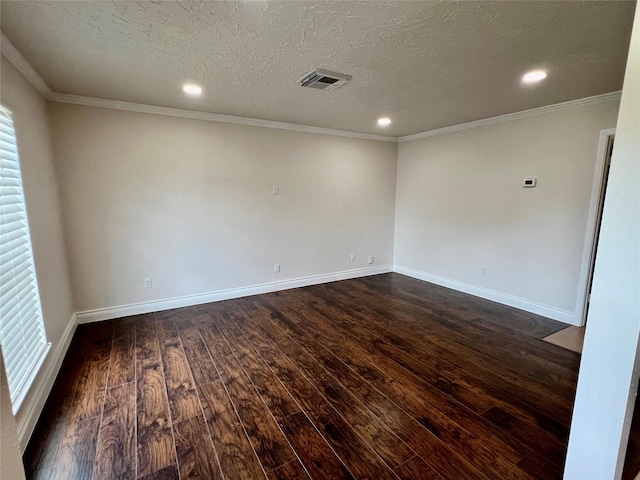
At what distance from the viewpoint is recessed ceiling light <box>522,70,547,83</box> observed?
7.83 ft

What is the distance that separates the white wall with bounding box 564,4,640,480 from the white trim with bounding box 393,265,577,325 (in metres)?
2.67

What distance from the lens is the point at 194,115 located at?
361cm

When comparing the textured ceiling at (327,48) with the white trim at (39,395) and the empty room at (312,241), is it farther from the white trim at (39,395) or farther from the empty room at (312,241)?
the white trim at (39,395)

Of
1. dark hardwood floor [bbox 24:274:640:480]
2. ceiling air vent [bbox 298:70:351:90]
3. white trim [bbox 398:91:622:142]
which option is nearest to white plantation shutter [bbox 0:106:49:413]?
dark hardwood floor [bbox 24:274:640:480]

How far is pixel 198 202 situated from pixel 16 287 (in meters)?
2.06

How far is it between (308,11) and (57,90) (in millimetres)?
2735

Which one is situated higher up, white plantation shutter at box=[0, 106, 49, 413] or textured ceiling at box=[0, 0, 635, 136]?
textured ceiling at box=[0, 0, 635, 136]

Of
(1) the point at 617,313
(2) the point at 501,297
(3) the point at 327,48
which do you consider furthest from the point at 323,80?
(2) the point at 501,297

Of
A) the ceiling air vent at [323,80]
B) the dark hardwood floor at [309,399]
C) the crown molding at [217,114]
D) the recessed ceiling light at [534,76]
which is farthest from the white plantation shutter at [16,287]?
the recessed ceiling light at [534,76]

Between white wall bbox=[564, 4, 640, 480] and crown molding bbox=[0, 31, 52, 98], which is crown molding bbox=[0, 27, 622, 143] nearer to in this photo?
crown molding bbox=[0, 31, 52, 98]

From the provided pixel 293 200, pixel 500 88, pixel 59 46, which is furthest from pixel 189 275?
pixel 500 88

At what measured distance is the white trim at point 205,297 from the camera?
3.41m

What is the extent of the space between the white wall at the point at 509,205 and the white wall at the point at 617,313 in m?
2.62

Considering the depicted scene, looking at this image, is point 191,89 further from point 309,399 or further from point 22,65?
point 309,399
